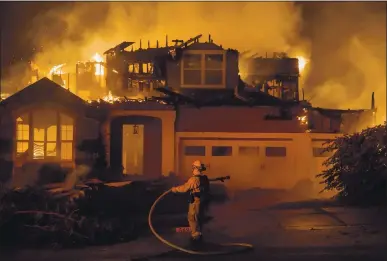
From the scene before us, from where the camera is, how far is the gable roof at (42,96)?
1120cm

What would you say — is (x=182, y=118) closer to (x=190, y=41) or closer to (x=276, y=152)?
(x=190, y=41)

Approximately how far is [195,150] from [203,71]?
94.2 inches

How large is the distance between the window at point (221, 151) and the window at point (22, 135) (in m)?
4.95

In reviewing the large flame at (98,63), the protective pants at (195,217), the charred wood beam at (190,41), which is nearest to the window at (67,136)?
the large flame at (98,63)

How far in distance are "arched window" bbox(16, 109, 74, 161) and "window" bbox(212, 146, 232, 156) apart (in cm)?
383

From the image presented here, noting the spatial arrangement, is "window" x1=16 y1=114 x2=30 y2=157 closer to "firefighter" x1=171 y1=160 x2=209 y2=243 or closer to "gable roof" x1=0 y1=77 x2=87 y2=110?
"gable roof" x1=0 y1=77 x2=87 y2=110

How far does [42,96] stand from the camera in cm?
1138

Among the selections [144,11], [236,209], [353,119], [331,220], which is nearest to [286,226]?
[331,220]

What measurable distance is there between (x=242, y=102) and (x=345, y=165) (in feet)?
11.0

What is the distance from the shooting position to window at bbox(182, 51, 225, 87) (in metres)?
12.7

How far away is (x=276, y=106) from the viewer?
12.6m

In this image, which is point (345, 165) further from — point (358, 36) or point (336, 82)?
point (358, 36)

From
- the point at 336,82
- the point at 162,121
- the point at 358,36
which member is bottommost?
the point at 162,121

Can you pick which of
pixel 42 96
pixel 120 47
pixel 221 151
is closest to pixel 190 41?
pixel 120 47
